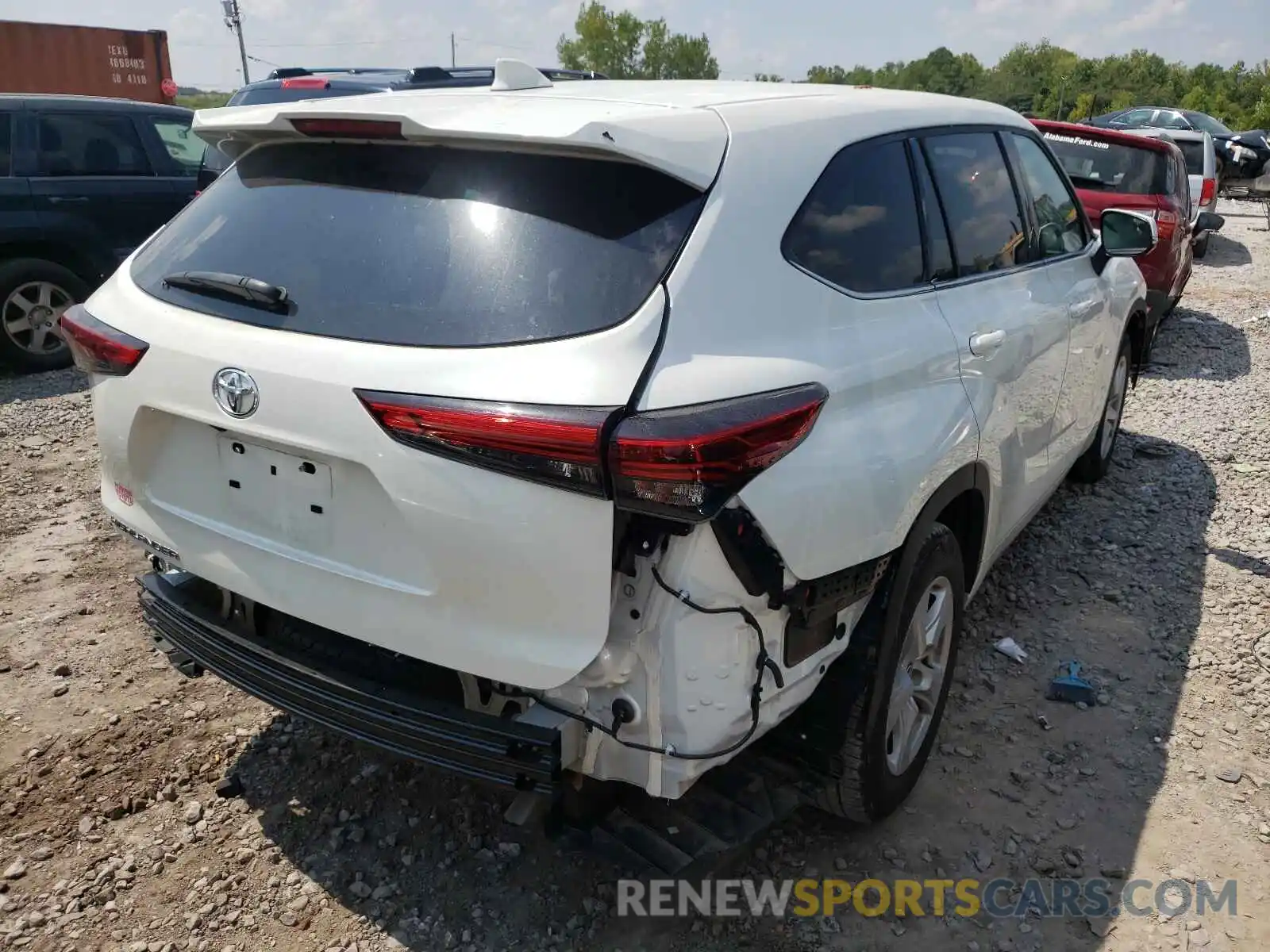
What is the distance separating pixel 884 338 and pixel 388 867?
6.13ft

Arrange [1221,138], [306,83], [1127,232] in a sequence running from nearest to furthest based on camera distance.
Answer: [1127,232] → [306,83] → [1221,138]

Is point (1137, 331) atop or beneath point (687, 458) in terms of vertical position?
beneath

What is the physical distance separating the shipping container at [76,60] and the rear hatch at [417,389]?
65.2 ft

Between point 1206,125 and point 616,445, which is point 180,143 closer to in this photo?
point 616,445

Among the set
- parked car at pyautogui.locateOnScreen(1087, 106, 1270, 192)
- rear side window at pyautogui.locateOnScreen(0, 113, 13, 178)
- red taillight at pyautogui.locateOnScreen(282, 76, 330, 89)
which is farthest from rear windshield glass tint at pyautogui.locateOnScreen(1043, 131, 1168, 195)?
parked car at pyautogui.locateOnScreen(1087, 106, 1270, 192)

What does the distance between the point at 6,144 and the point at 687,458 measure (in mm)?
7574

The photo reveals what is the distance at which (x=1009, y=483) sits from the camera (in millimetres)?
3248

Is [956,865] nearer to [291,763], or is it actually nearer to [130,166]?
[291,763]

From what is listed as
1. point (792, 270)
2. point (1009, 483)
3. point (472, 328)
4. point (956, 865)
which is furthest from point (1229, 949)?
point (472, 328)

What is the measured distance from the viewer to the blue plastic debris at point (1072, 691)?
11.3ft

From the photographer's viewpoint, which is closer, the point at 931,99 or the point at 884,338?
the point at 884,338

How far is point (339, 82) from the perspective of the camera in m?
9.60

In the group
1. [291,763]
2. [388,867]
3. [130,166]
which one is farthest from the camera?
[130,166]

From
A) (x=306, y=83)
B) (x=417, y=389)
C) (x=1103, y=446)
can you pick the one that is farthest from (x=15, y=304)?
(x=1103, y=446)
